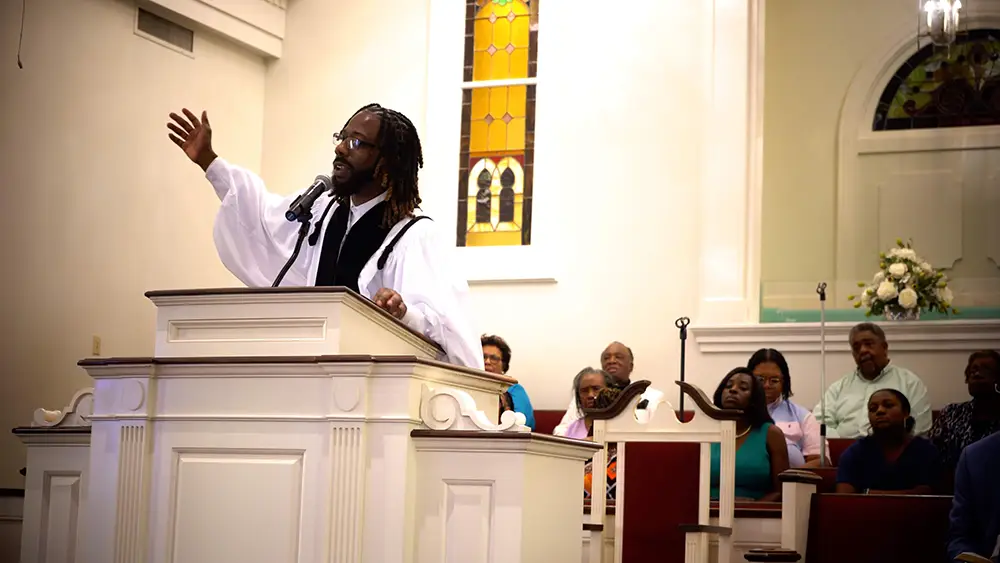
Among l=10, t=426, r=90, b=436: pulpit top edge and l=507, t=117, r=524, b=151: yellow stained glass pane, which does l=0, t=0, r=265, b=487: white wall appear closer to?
l=507, t=117, r=524, b=151: yellow stained glass pane

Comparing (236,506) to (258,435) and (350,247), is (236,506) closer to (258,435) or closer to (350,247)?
(258,435)

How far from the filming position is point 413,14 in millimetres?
10039

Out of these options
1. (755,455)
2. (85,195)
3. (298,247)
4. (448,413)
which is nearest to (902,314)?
(755,455)

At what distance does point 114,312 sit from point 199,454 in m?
5.60

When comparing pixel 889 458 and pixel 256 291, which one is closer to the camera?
pixel 256 291

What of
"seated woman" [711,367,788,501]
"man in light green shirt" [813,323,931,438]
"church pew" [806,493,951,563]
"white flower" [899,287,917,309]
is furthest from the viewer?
"white flower" [899,287,917,309]

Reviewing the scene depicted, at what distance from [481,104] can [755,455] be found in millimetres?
4542

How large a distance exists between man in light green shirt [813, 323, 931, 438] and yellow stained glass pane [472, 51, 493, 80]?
3668mm

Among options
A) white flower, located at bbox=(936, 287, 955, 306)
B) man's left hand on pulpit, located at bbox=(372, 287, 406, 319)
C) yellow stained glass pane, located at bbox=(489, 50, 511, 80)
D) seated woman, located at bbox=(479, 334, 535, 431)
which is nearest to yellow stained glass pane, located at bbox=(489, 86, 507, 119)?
yellow stained glass pane, located at bbox=(489, 50, 511, 80)

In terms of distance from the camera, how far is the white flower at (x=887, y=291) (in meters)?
8.21

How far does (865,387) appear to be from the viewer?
767 cm

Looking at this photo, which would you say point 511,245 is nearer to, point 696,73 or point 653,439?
point 696,73

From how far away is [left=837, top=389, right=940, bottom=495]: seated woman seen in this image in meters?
5.74

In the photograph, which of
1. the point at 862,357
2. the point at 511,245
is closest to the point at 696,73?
the point at 511,245
